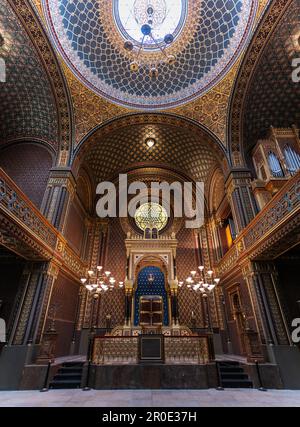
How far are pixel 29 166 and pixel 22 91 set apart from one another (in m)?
3.49

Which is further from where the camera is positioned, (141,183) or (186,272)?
(141,183)

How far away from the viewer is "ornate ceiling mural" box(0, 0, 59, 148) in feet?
28.0

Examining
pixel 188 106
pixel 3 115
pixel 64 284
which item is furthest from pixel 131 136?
pixel 64 284

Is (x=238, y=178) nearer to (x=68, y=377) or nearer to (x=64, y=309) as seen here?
(x=64, y=309)

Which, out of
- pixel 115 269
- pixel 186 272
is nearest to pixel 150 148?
pixel 115 269

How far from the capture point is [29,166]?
1112 centimetres

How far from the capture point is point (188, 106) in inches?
443

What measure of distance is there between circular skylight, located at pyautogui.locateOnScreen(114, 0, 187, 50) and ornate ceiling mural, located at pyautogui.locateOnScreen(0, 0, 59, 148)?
4973 millimetres

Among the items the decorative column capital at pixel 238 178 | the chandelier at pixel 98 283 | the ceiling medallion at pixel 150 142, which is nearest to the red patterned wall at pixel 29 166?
the chandelier at pixel 98 283

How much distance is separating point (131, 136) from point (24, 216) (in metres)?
8.25

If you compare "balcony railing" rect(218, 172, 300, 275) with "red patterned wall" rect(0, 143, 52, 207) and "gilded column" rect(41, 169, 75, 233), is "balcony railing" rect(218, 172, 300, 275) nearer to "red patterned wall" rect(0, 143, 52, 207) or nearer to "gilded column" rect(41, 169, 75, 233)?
"gilded column" rect(41, 169, 75, 233)

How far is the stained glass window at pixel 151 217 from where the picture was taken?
14.6 meters

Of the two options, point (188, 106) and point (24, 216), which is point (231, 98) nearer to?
point (188, 106)

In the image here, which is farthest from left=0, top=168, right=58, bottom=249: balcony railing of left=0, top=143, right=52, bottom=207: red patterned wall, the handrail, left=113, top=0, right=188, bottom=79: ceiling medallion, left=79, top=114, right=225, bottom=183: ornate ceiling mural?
left=113, top=0, right=188, bottom=79: ceiling medallion
